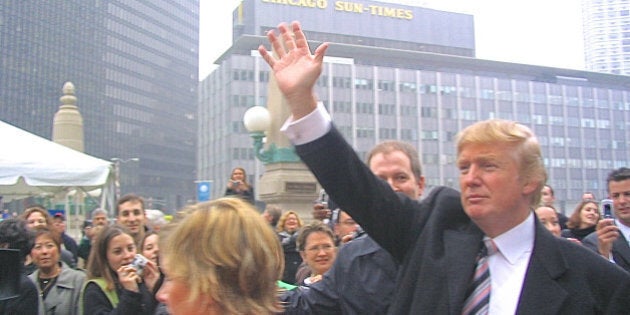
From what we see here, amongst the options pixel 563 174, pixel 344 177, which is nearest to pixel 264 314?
pixel 344 177

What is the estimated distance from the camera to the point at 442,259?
210 centimetres

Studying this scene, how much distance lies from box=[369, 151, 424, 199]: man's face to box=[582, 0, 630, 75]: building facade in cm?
5752

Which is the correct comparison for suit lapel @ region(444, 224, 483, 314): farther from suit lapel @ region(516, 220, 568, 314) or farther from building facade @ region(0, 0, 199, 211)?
building facade @ region(0, 0, 199, 211)

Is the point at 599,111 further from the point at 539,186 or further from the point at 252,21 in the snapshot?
the point at 539,186

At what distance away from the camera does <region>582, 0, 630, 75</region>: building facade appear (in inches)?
2554

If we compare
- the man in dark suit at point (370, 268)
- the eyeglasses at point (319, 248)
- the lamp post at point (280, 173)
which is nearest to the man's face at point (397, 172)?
the man in dark suit at point (370, 268)

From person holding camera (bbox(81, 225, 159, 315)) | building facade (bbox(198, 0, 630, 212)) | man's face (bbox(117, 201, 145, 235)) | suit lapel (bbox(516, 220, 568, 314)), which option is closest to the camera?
suit lapel (bbox(516, 220, 568, 314))

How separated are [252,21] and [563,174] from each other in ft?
152

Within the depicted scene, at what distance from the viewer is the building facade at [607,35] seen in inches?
2554

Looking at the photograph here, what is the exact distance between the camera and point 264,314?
1.88 meters

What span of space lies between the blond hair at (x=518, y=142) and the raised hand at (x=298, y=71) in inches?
23.1

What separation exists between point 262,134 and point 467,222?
10296 mm

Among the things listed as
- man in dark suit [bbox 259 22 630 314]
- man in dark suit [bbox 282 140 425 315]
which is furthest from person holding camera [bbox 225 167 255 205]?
man in dark suit [bbox 259 22 630 314]

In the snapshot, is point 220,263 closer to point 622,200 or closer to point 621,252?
point 621,252
